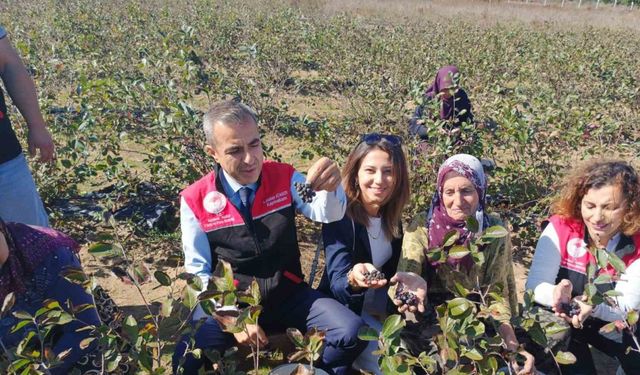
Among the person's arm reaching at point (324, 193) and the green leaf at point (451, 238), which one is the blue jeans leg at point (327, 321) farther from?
the green leaf at point (451, 238)

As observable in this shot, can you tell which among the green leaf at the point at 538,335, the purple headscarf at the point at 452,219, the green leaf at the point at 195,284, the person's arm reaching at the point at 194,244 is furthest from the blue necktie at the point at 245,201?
the green leaf at the point at 538,335

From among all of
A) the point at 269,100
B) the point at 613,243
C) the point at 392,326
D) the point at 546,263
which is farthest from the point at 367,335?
the point at 269,100

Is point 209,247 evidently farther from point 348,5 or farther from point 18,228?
point 348,5

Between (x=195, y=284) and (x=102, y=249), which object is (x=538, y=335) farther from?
(x=102, y=249)

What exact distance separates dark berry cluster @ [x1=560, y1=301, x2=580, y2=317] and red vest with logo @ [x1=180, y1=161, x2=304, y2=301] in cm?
95

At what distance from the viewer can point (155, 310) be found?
2.54 metres

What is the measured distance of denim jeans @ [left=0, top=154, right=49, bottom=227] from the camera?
1.89 meters

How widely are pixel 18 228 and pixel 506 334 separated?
1508 millimetres

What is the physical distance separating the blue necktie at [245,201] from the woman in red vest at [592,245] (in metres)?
1.08

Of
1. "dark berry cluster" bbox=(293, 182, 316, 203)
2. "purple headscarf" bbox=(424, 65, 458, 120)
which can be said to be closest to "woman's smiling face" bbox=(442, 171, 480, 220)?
"dark berry cluster" bbox=(293, 182, 316, 203)

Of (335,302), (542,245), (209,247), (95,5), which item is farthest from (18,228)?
(95,5)

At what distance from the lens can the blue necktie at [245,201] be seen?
1.84 metres

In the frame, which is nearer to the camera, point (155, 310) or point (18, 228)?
point (18, 228)

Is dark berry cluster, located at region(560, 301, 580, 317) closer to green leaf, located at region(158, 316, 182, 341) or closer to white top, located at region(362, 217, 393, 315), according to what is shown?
white top, located at region(362, 217, 393, 315)
